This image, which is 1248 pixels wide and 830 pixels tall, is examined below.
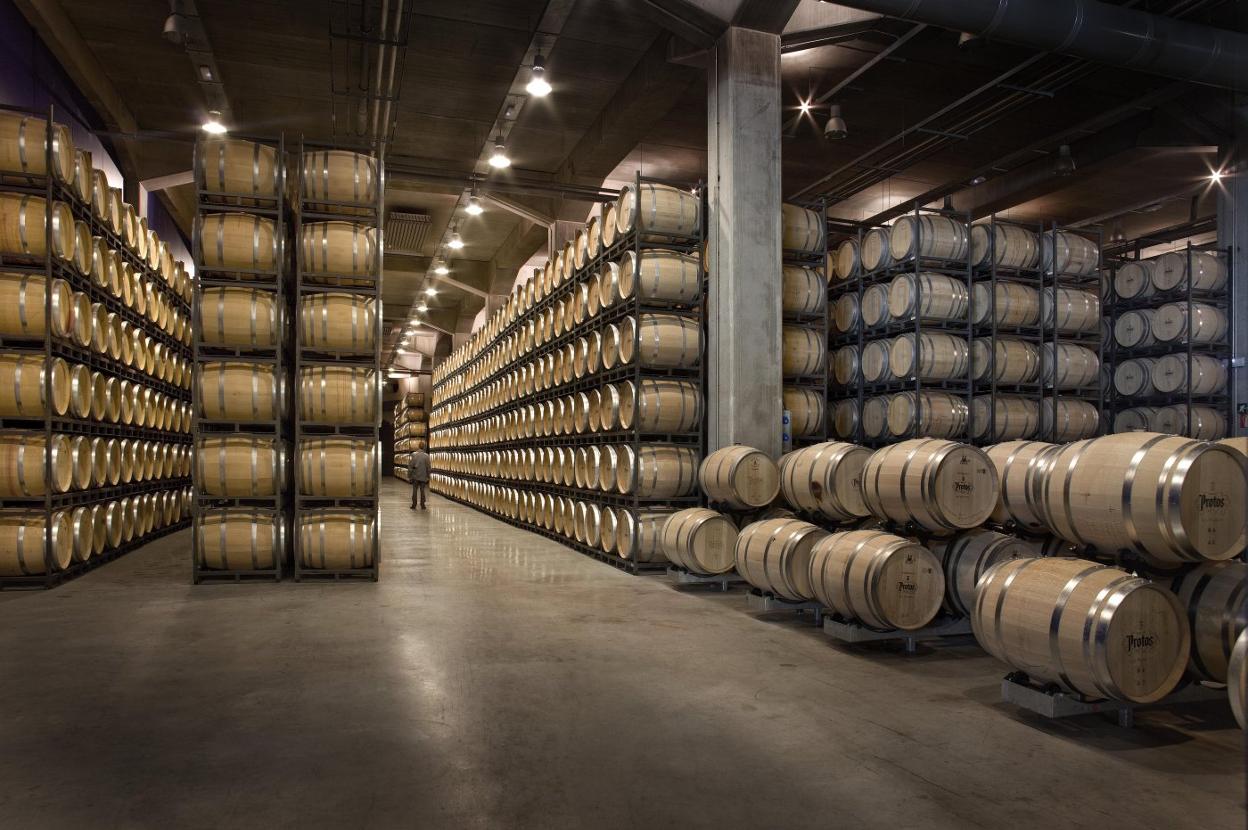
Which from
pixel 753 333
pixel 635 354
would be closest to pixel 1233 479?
pixel 753 333

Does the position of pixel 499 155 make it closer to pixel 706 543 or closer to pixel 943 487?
pixel 706 543

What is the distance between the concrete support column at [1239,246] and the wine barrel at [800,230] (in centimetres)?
652

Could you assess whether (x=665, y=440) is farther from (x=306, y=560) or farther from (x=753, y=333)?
(x=306, y=560)

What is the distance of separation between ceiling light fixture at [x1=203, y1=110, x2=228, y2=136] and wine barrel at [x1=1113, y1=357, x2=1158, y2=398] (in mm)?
15148

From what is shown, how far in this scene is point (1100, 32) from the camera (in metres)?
9.48

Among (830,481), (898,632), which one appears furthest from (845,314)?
(898,632)

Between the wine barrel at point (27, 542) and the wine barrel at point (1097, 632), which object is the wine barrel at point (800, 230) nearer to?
the wine barrel at point (1097, 632)

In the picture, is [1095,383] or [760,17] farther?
[1095,383]

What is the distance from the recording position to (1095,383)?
38.2ft

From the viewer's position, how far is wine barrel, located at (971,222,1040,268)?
35.7ft

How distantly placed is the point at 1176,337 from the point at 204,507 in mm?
13401

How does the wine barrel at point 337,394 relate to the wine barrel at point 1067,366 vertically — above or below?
below

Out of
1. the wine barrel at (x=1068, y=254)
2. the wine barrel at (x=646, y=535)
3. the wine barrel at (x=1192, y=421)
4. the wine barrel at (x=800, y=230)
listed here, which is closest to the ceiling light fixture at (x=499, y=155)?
the wine barrel at (x=800, y=230)

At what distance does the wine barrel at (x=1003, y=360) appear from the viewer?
10820mm
